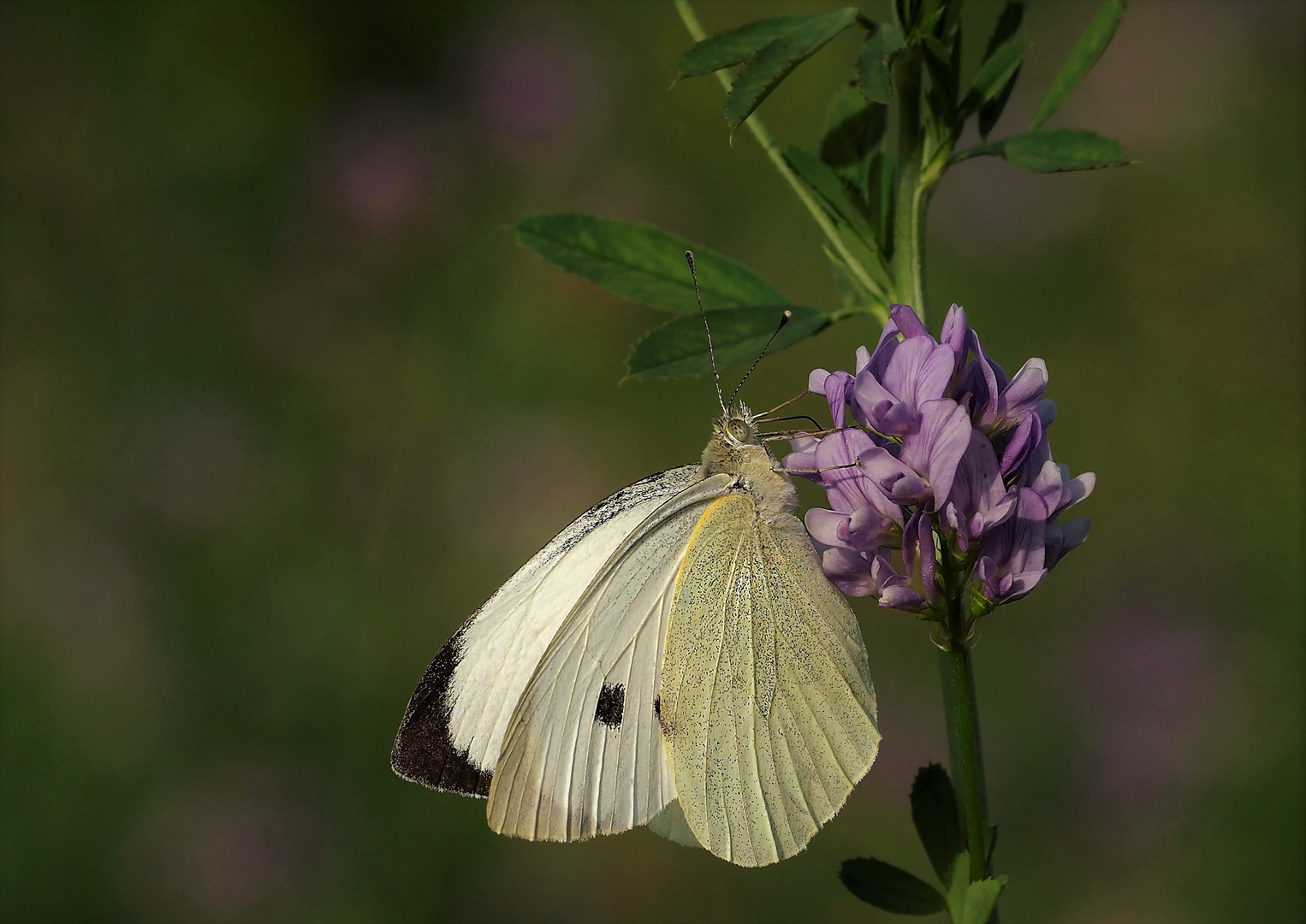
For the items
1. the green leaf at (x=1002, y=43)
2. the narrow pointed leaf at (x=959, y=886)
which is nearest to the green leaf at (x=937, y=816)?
the narrow pointed leaf at (x=959, y=886)

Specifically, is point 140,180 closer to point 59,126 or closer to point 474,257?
point 59,126

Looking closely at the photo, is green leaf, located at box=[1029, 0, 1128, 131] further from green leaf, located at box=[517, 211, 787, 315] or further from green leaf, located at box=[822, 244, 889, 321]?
green leaf, located at box=[517, 211, 787, 315]

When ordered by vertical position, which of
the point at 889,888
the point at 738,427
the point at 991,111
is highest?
the point at 991,111

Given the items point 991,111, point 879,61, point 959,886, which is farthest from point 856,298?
point 959,886

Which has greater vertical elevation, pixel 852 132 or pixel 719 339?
pixel 852 132

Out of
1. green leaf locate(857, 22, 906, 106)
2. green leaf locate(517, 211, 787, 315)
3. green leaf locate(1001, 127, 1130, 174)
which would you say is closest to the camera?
green leaf locate(857, 22, 906, 106)

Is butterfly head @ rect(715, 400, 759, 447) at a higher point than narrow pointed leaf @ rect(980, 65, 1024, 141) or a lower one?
lower

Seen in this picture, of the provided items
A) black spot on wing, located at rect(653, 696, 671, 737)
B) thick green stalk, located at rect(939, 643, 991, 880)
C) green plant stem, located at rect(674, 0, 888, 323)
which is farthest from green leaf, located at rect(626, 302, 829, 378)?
black spot on wing, located at rect(653, 696, 671, 737)

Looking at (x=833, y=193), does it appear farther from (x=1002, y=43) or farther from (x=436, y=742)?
(x=436, y=742)

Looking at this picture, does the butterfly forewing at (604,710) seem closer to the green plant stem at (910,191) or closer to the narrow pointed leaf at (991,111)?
the green plant stem at (910,191)
